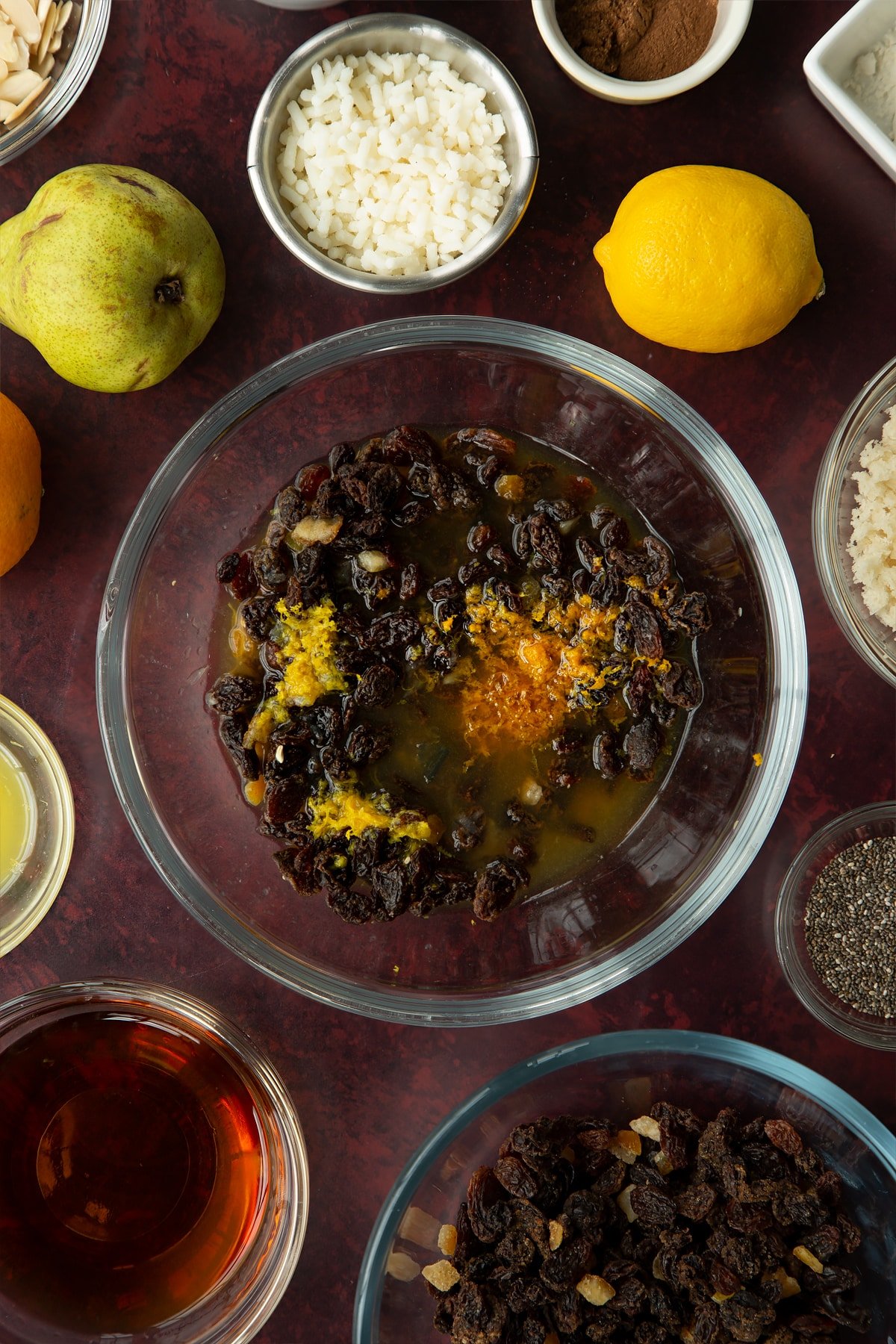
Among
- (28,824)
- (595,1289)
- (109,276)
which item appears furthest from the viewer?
(28,824)

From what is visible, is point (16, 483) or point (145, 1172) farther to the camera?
point (145, 1172)

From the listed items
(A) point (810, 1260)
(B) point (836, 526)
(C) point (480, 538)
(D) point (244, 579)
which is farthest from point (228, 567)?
(A) point (810, 1260)

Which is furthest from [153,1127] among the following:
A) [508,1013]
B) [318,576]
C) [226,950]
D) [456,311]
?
[456,311]

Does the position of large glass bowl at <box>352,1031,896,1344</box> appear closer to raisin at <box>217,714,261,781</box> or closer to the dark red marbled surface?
the dark red marbled surface

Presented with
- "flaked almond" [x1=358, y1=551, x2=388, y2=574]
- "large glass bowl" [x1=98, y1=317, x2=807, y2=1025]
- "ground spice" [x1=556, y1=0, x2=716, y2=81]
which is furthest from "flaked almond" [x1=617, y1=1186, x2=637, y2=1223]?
"ground spice" [x1=556, y1=0, x2=716, y2=81]

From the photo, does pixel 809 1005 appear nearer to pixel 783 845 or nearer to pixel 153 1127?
pixel 783 845

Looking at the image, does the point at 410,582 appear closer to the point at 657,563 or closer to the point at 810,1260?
the point at 657,563

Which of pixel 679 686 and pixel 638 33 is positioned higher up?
pixel 638 33
